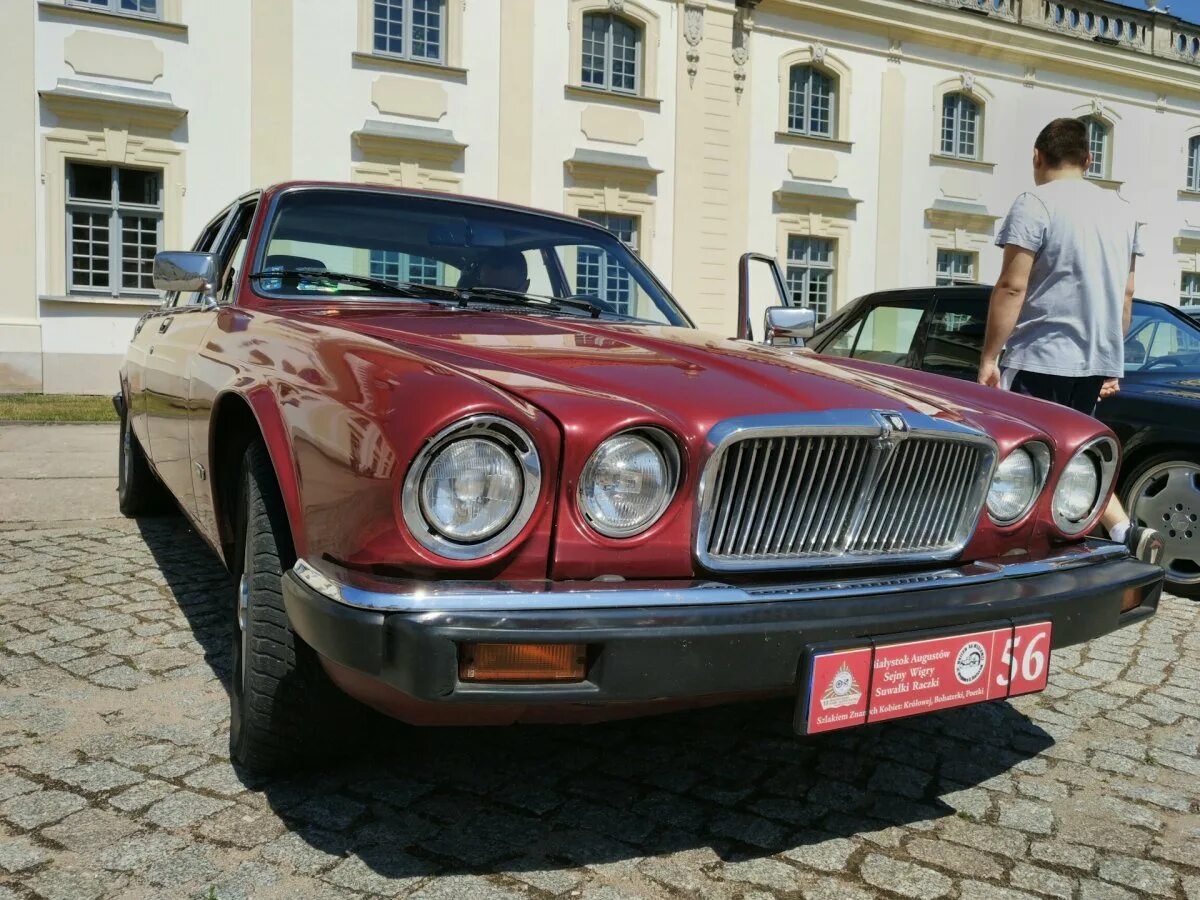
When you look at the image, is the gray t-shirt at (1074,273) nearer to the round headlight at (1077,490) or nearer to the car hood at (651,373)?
the car hood at (651,373)

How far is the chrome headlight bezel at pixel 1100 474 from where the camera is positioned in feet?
8.55

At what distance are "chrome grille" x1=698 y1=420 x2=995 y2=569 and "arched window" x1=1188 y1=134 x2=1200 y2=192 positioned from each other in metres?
23.6

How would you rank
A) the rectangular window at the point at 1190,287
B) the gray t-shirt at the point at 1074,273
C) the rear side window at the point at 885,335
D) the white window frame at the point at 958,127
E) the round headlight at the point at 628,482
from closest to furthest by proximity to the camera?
the round headlight at the point at 628,482
the gray t-shirt at the point at 1074,273
the rear side window at the point at 885,335
the white window frame at the point at 958,127
the rectangular window at the point at 1190,287

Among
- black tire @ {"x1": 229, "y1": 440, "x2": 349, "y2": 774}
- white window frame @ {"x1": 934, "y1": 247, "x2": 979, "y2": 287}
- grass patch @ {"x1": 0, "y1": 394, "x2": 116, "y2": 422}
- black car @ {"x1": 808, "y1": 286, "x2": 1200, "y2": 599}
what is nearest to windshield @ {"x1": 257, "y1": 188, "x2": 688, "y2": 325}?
black tire @ {"x1": 229, "y1": 440, "x2": 349, "y2": 774}

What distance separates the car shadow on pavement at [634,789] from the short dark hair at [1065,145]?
2147 millimetres

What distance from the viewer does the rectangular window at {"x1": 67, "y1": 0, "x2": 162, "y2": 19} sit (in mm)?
12930

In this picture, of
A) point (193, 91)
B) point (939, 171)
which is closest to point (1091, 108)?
point (939, 171)

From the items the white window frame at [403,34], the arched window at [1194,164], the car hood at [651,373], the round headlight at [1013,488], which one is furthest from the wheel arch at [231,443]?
the arched window at [1194,164]

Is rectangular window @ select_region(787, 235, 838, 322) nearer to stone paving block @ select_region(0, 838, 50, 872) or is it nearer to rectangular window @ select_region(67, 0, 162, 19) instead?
rectangular window @ select_region(67, 0, 162, 19)

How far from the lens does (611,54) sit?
16047 millimetres

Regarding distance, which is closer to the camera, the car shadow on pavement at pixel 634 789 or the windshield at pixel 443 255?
the car shadow on pavement at pixel 634 789

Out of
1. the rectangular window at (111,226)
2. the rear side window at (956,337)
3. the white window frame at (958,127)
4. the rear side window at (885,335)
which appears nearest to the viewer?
the rear side window at (956,337)

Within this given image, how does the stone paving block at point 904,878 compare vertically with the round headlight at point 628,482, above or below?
below

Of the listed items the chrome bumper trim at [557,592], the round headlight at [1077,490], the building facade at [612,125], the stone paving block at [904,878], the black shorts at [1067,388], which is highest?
the building facade at [612,125]
